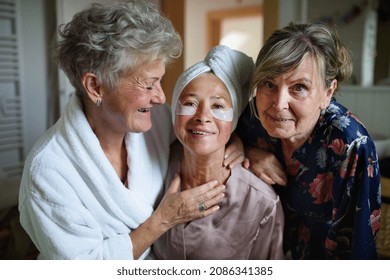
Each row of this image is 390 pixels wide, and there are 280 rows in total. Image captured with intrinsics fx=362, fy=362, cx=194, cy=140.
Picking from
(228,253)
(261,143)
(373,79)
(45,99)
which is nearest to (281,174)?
(261,143)

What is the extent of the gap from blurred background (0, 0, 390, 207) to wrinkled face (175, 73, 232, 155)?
0.16 meters

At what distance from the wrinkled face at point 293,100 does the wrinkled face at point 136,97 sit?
0.74ft

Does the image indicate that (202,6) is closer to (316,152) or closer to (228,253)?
(316,152)

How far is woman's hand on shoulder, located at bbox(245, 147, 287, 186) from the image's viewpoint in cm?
87

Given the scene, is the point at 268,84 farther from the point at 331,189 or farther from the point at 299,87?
the point at 331,189

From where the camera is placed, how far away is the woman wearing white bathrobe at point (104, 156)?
29.3 inches

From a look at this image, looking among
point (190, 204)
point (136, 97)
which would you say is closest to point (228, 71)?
point (136, 97)

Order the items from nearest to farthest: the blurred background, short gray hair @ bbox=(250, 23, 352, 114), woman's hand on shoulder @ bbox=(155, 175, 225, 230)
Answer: short gray hair @ bbox=(250, 23, 352, 114) < woman's hand on shoulder @ bbox=(155, 175, 225, 230) < the blurred background

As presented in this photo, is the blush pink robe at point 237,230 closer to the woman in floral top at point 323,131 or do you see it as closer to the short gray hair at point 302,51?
the woman in floral top at point 323,131

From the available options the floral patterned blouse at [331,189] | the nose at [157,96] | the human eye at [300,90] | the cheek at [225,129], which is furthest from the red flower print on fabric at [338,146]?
the nose at [157,96]

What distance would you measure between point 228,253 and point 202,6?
82cm

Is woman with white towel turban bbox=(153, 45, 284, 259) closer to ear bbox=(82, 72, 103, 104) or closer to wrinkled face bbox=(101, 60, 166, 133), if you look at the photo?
wrinkled face bbox=(101, 60, 166, 133)

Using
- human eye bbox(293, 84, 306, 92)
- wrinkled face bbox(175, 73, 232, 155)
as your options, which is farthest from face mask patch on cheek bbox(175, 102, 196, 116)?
human eye bbox(293, 84, 306, 92)
